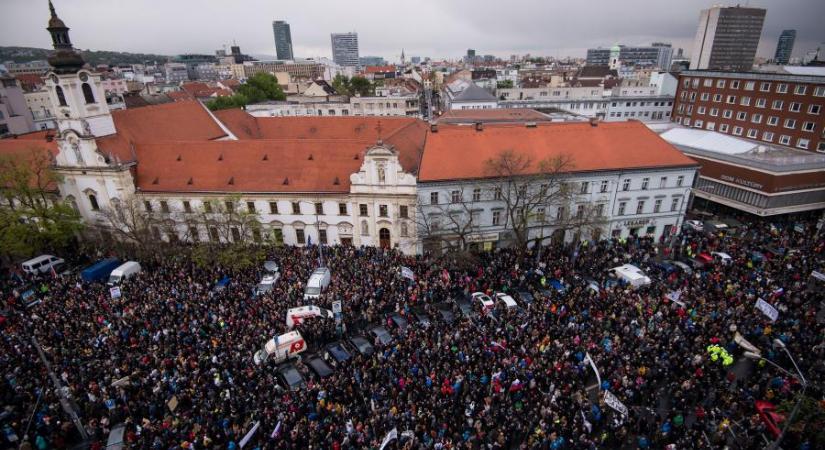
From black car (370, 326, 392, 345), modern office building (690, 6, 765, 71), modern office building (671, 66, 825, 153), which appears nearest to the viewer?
black car (370, 326, 392, 345)

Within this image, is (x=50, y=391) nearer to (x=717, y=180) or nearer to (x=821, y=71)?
(x=717, y=180)

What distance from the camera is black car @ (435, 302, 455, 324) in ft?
88.3

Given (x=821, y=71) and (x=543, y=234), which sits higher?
(x=821, y=71)

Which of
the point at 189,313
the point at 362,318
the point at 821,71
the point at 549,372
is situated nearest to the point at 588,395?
the point at 549,372

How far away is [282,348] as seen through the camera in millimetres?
24000

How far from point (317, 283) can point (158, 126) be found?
1134 inches

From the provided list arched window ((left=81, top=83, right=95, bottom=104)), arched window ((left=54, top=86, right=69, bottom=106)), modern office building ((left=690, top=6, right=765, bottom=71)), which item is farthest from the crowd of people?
modern office building ((left=690, top=6, right=765, bottom=71))

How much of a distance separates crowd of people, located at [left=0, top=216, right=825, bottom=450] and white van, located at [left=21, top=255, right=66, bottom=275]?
310cm

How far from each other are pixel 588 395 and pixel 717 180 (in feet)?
111

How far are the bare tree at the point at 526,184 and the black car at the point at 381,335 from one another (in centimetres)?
1334

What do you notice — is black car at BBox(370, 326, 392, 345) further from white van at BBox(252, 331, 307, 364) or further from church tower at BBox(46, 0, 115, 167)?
church tower at BBox(46, 0, 115, 167)

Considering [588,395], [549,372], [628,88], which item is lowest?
[588,395]

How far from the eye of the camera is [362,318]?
92.0 feet

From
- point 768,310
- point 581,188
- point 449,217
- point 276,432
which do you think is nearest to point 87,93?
point 449,217
